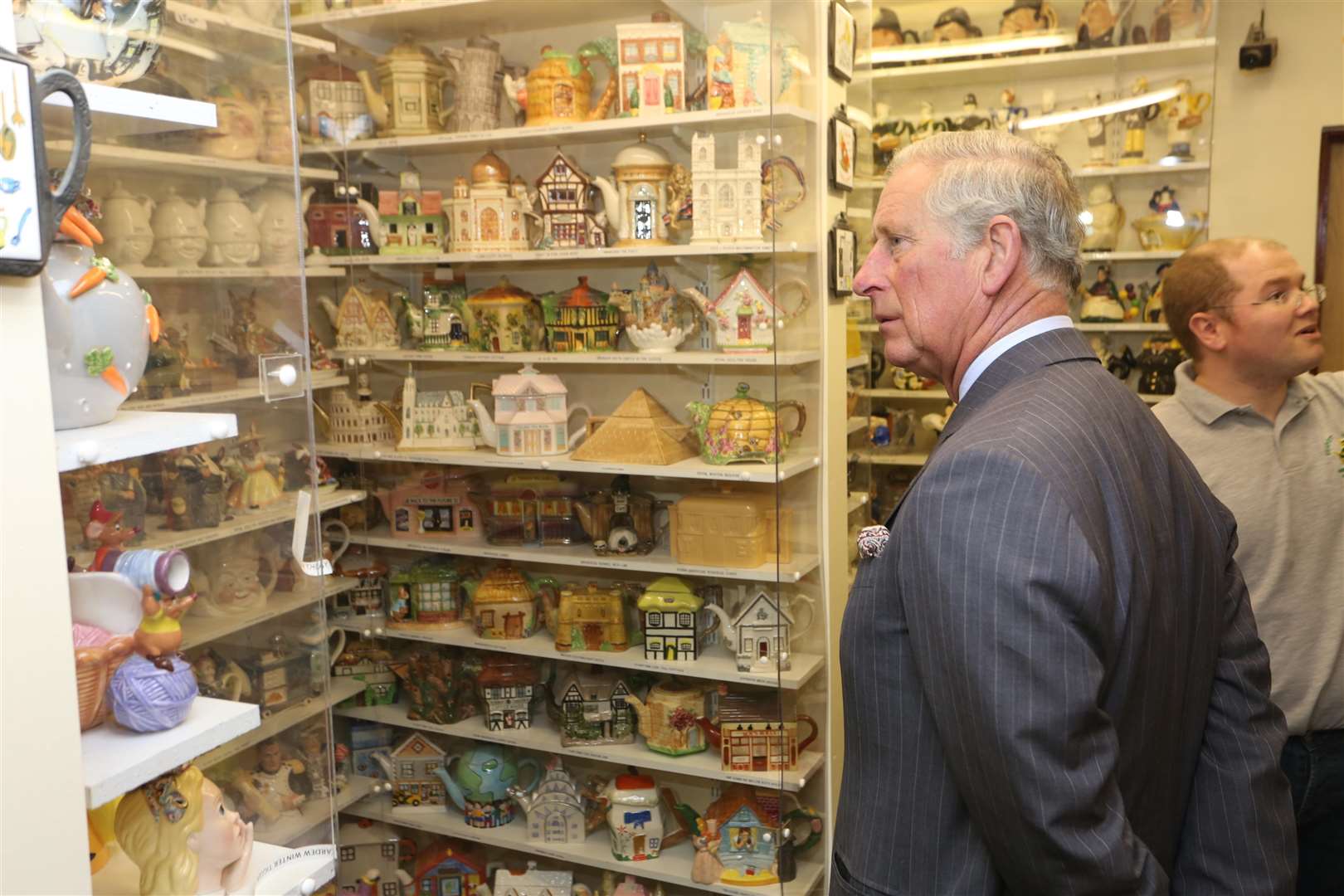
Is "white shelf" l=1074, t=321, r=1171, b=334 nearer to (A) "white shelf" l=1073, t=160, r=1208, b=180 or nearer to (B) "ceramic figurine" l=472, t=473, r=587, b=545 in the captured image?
(A) "white shelf" l=1073, t=160, r=1208, b=180

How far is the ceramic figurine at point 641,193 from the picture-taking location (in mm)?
2895

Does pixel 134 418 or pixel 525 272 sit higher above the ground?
pixel 525 272

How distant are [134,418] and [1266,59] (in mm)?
3855

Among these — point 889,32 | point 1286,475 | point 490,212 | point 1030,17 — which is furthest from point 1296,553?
point 889,32

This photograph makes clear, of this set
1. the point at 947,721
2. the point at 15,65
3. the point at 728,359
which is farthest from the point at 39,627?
the point at 728,359

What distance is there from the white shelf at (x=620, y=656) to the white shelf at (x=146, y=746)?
160 centimetres

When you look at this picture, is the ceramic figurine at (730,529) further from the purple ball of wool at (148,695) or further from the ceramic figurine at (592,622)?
the purple ball of wool at (148,695)

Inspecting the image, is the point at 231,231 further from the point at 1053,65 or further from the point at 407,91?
the point at 1053,65

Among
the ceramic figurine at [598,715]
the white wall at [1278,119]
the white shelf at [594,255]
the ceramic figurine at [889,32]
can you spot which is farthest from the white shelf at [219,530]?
the white wall at [1278,119]

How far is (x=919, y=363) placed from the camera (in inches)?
53.4

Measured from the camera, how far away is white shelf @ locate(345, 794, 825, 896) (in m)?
2.81

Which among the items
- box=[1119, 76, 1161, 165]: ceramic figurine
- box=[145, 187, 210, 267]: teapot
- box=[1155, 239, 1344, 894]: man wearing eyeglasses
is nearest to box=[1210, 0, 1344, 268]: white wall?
box=[1119, 76, 1161, 165]: ceramic figurine

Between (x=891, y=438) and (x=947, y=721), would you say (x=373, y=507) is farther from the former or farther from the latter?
(x=947, y=721)

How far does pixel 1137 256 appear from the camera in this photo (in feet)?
12.3
